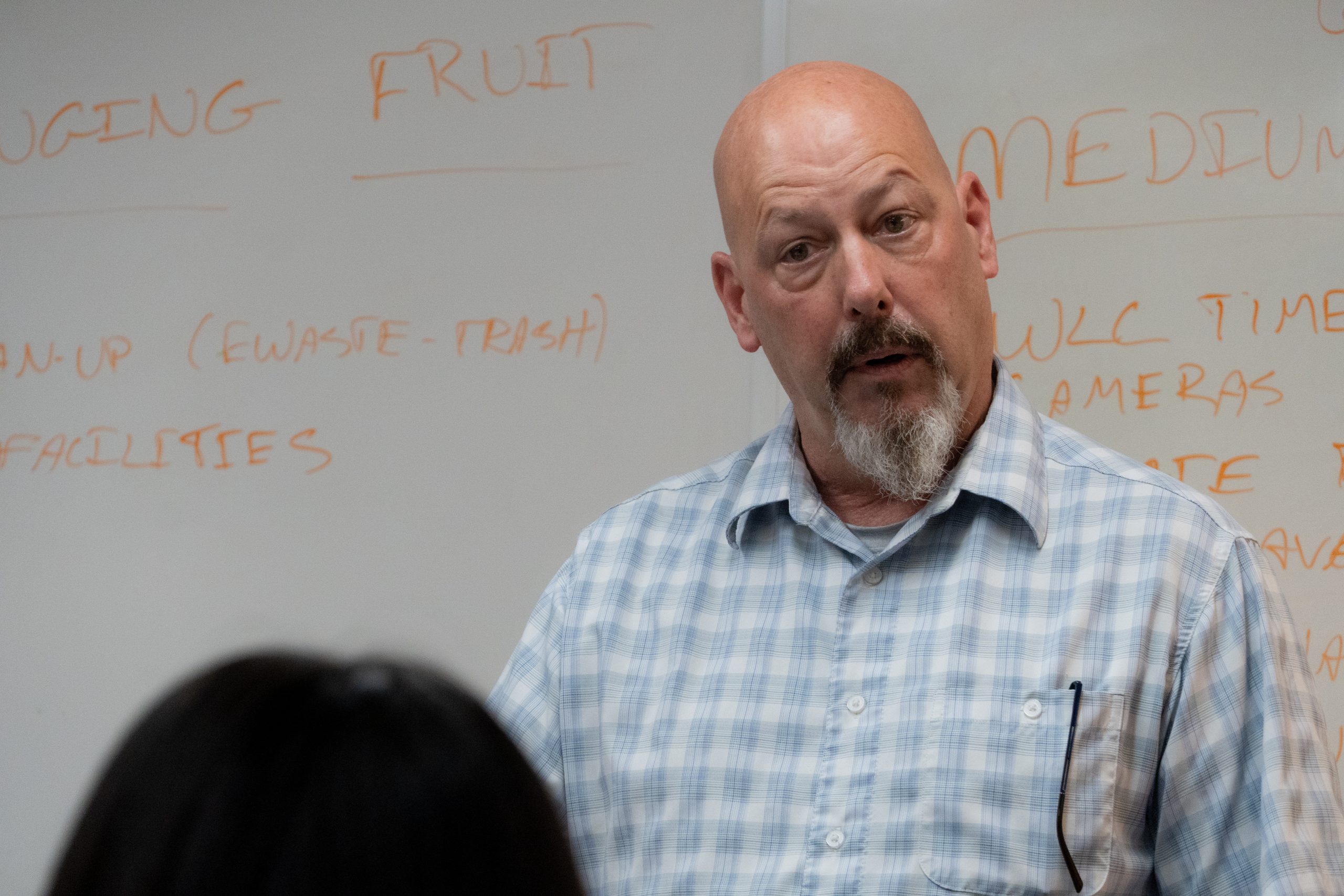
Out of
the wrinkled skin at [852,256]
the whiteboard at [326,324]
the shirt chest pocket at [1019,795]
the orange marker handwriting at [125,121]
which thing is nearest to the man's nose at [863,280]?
the wrinkled skin at [852,256]

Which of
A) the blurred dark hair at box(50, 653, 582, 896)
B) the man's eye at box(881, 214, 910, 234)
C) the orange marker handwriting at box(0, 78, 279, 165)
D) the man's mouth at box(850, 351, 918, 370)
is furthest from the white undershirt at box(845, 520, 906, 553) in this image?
the orange marker handwriting at box(0, 78, 279, 165)

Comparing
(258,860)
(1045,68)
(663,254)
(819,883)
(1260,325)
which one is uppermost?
(1045,68)

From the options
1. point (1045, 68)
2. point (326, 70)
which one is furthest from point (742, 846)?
point (326, 70)

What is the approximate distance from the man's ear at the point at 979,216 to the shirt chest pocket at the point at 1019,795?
1.72ft

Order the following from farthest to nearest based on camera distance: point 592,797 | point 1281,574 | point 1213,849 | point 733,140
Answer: point 1281,574 < point 733,140 < point 592,797 < point 1213,849

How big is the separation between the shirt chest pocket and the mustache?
0.36 meters

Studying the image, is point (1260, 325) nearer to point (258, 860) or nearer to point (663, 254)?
point (663, 254)

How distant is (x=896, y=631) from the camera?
1321mm

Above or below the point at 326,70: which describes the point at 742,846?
below

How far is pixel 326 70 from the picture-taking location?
214 centimetres

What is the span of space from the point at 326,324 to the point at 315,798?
66.9 inches

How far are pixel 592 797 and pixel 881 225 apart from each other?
67 cm

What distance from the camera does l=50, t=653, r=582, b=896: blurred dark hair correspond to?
0.50 m

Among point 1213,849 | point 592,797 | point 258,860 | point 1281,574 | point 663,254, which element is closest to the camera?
point 258,860
